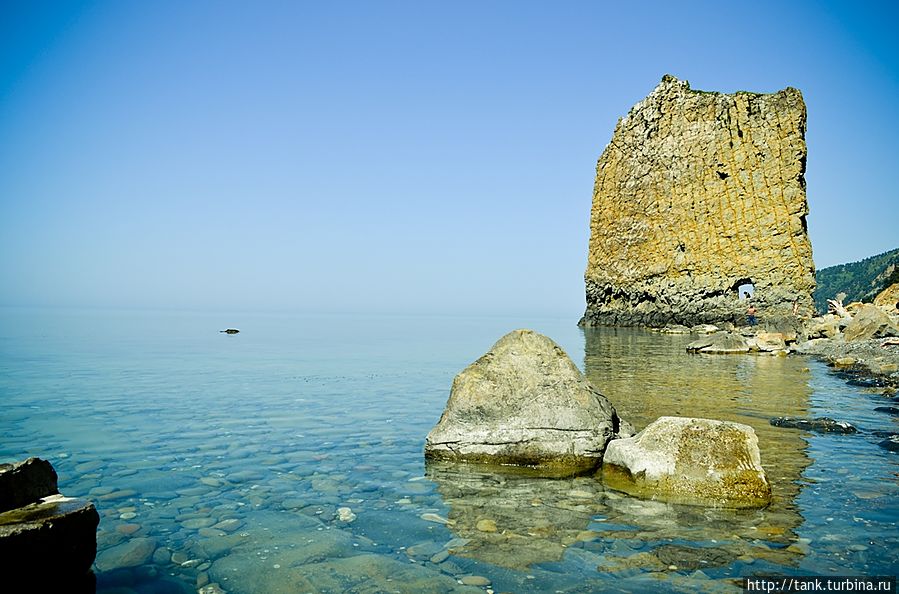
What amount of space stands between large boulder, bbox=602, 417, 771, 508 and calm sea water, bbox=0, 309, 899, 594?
269 mm

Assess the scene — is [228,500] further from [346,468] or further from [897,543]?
[897,543]

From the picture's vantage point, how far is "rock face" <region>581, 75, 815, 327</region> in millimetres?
54500

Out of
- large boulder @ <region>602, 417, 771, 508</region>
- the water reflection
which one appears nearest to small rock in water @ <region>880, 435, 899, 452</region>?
the water reflection

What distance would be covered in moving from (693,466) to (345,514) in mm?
4120

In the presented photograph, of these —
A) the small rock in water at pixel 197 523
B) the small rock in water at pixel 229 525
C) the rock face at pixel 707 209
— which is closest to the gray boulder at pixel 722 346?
the small rock in water at pixel 229 525

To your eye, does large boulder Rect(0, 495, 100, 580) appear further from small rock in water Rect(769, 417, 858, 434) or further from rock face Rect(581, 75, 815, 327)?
rock face Rect(581, 75, 815, 327)

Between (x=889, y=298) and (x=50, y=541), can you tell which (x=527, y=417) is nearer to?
(x=50, y=541)

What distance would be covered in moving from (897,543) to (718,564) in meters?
1.93

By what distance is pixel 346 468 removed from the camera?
8594 millimetres

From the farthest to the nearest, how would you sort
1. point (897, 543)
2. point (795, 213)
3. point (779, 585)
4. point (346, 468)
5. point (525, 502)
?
point (795, 213) → point (346, 468) → point (525, 502) → point (897, 543) → point (779, 585)

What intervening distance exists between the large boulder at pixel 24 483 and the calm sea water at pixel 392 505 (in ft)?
2.56

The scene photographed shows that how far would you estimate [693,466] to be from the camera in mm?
7215

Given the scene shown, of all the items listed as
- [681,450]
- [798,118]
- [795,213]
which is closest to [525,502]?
[681,450]

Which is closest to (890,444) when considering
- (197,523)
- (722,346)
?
(197,523)
